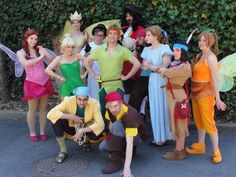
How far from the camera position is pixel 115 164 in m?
5.07

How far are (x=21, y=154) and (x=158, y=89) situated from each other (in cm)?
204

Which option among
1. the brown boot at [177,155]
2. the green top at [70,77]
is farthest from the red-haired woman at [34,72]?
the brown boot at [177,155]

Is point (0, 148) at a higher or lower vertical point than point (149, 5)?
lower

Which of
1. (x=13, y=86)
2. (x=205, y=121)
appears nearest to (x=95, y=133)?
(x=205, y=121)

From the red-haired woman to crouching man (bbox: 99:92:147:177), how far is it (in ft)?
4.37

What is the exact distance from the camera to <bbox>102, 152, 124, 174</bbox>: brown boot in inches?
196

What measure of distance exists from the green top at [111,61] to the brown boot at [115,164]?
924 millimetres

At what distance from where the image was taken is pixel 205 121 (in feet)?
16.8

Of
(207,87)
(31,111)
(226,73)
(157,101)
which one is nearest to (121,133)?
(157,101)

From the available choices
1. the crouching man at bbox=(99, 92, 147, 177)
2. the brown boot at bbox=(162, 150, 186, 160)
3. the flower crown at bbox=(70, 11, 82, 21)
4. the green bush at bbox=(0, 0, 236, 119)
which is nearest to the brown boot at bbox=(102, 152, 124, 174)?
the crouching man at bbox=(99, 92, 147, 177)

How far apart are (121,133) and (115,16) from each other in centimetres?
234

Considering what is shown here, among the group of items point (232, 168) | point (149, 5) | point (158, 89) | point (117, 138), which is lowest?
point (232, 168)

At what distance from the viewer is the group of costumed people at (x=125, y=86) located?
5.01m

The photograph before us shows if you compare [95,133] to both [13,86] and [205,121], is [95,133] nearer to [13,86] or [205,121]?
[205,121]
